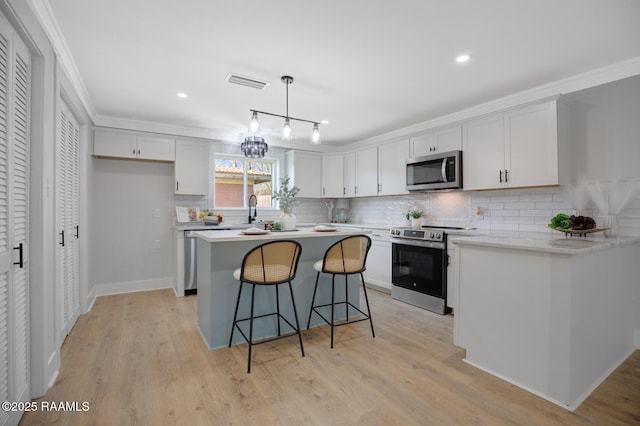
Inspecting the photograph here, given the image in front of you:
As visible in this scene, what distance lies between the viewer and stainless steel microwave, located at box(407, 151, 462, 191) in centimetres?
387

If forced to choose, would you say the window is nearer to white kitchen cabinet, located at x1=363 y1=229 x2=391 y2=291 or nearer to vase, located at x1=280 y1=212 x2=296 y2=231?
white kitchen cabinet, located at x1=363 y1=229 x2=391 y2=291

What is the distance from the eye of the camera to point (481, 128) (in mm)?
3684

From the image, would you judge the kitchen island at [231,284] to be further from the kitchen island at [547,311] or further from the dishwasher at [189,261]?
the dishwasher at [189,261]

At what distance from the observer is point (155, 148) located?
4.59 metres

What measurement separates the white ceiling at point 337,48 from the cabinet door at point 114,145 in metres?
0.55

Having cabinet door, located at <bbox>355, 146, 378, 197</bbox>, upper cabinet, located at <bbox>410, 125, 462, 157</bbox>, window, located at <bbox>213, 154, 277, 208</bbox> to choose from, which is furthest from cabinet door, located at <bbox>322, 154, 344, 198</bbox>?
upper cabinet, located at <bbox>410, 125, 462, 157</bbox>

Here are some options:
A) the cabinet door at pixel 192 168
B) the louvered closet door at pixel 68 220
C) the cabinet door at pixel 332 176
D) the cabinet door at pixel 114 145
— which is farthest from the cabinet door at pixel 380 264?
the cabinet door at pixel 114 145

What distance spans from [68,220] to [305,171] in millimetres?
3520

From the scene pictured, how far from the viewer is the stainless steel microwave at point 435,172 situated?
3871 millimetres

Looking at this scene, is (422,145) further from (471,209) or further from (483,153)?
(471,209)

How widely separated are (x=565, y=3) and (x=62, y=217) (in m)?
4.10

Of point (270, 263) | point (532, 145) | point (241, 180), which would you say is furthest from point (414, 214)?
point (241, 180)

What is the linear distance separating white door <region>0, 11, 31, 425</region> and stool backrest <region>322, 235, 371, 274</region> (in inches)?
78.4

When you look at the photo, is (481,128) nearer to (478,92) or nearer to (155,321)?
(478,92)
